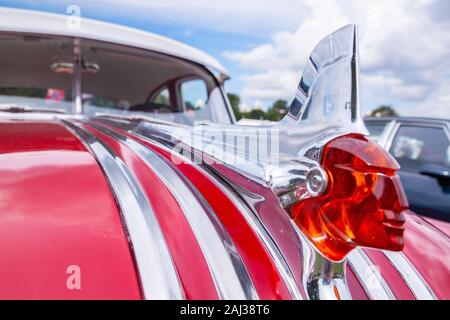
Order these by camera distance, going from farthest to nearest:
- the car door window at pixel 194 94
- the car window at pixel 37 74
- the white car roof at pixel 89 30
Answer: the car door window at pixel 194 94 < the car window at pixel 37 74 < the white car roof at pixel 89 30

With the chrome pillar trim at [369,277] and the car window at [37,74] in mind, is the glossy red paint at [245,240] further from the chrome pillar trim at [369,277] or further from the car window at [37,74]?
the car window at [37,74]

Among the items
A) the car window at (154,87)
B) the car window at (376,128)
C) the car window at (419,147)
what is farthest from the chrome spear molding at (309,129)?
the car window at (376,128)

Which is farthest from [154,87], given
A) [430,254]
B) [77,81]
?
[430,254]

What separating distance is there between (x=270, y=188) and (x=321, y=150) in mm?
160

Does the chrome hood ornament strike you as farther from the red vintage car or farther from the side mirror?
the side mirror

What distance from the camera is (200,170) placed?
1141mm

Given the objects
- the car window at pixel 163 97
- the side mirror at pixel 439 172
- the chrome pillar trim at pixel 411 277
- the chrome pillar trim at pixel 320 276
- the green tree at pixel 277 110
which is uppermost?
the car window at pixel 163 97

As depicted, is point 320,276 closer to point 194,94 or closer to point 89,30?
point 89,30

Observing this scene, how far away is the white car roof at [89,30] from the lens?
2125mm

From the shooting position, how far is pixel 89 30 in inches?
89.0

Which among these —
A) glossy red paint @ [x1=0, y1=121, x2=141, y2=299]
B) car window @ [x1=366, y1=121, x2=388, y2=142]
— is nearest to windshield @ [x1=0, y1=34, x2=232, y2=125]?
glossy red paint @ [x1=0, y1=121, x2=141, y2=299]

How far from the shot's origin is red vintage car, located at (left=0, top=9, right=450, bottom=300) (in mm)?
790

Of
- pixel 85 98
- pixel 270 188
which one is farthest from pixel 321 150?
pixel 85 98
